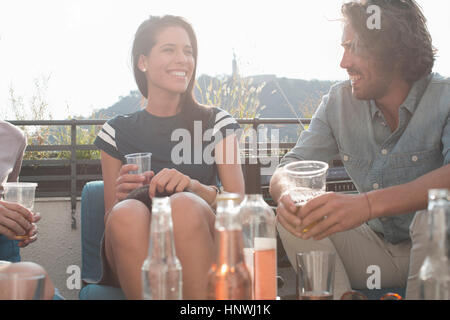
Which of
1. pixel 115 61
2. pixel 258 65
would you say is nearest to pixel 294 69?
pixel 258 65

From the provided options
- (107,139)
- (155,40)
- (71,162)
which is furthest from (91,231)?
(71,162)

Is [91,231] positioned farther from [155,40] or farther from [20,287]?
[20,287]

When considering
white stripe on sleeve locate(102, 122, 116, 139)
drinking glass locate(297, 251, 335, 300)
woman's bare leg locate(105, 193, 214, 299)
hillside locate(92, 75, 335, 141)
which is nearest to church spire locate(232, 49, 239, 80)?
hillside locate(92, 75, 335, 141)

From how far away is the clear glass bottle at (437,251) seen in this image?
0.76m

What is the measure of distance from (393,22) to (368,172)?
0.59 metres

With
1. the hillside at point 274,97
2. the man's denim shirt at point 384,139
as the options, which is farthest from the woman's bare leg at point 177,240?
the hillside at point 274,97

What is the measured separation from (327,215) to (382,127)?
3.06ft

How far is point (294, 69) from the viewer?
4059 mm

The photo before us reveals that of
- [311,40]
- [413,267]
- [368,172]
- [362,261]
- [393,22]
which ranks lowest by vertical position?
[362,261]

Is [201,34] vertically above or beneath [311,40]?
beneath

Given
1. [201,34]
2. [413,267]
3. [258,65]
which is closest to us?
[413,267]

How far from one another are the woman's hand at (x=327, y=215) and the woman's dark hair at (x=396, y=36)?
0.91m

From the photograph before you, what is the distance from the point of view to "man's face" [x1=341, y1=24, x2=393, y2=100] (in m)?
1.89
